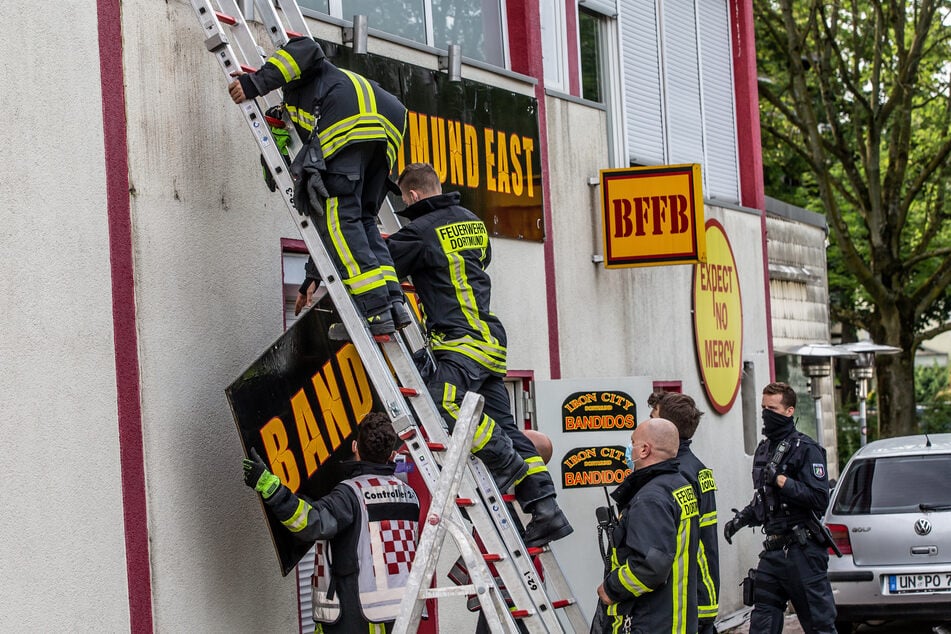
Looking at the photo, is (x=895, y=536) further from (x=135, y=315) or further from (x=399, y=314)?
(x=135, y=315)

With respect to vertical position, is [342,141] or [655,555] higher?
[342,141]

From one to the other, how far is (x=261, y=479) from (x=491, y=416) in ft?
4.15

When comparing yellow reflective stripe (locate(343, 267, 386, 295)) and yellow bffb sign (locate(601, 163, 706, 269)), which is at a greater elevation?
yellow bffb sign (locate(601, 163, 706, 269))

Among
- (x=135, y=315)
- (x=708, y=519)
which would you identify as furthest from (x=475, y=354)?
(x=708, y=519)

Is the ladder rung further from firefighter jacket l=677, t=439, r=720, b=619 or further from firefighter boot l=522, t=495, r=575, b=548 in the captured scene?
firefighter jacket l=677, t=439, r=720, b=619

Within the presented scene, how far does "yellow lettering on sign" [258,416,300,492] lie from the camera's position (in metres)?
6.24

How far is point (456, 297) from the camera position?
6.35 metres

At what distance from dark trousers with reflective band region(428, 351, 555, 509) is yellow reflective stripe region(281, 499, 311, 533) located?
759 millimetres

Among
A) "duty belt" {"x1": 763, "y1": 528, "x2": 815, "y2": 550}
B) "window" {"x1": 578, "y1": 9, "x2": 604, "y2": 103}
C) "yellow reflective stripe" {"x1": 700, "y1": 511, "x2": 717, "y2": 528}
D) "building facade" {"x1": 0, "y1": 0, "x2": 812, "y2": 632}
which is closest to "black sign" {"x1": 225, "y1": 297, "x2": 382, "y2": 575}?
"building facade" {"x1": 0, "y1": 0, "x2": 812, "y2": 632}

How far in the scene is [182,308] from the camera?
6.31 metres

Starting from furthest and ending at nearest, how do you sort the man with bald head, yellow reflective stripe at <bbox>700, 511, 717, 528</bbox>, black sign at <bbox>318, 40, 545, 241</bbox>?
black sign at <bbox>318, 40, 545, 241</bbox> → yellow reflective stripe at <bbox>700, 511, 717, 528</bbox> → the man with bald head

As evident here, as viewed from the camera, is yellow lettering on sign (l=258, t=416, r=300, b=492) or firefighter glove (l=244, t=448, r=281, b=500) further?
yellow lettering on sign (l=258, t=416, r=300, b=492)

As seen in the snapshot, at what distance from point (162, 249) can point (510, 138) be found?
391 cm

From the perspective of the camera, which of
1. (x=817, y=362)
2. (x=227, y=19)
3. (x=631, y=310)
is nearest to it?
(x=227, y=19)
